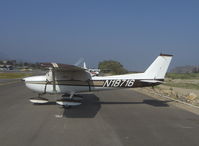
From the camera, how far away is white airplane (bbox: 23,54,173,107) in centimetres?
1065

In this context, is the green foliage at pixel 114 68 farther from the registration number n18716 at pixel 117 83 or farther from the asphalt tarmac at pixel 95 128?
the asphalt tarmac at pixel 95 128

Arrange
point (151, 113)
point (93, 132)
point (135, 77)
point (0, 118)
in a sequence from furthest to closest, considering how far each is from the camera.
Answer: point (135, 77) → point (151, 113) → point (0, 118) → point (93, 132)

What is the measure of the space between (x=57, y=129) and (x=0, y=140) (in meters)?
1.70

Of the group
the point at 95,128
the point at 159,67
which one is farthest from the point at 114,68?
the point at 95,128

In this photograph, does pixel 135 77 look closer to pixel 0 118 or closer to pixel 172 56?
pixel 172 56

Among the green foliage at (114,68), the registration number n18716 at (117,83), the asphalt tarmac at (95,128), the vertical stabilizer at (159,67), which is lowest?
the green foliage at (114,68)

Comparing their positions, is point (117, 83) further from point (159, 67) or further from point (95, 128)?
point (95, 128)

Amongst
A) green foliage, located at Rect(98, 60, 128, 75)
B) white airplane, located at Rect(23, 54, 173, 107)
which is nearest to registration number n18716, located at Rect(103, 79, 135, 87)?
white airplane, located at Rect(23, 54, 173, 107)

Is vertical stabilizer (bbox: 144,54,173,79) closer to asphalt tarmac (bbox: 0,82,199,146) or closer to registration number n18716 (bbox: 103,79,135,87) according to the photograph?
registration number n18716 (bbox: 103,79,135,87)

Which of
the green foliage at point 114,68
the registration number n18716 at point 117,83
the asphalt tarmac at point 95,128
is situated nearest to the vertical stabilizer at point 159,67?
the registration number n18716 at point 117,83

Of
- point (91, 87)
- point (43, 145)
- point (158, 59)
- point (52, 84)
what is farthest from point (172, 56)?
point (43, 145)

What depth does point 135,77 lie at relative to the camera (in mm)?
11359

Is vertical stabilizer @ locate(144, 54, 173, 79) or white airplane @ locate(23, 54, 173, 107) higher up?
vertical stabilizer @ locate(144, 54, 173, 79)

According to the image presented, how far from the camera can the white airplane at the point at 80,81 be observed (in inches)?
419
